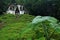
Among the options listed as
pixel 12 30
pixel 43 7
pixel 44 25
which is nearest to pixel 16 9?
pixel 43 7

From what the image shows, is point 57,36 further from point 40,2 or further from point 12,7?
point 12,7

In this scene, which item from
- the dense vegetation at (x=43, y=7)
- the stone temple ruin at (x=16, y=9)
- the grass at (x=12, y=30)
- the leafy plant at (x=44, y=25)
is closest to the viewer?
the leafy plant at (x=44, y=25)

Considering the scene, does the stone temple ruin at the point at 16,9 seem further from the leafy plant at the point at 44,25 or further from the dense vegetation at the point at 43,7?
the leafy plant at the point at 44,25

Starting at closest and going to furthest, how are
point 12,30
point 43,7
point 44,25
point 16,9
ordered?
point 44,25, point 12,30, point 43,7, point 16,9

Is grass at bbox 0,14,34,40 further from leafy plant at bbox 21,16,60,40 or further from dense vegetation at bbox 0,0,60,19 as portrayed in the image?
dense vegetation at bbox 0,0,60,19

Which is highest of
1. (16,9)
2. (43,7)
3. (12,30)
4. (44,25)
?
(44,25)

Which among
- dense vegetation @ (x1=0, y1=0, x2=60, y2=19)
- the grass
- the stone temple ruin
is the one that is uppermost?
the grass

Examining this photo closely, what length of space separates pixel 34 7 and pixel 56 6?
6234 millimetres

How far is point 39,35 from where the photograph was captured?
6086 mm

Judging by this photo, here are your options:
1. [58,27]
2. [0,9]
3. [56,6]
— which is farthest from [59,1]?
[0,9]

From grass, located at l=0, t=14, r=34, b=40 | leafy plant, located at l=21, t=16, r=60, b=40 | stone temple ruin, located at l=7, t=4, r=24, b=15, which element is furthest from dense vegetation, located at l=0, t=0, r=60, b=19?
leafy plant, located at l=21, t=16, r=60, b=40

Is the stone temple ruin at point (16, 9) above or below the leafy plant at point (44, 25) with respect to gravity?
below

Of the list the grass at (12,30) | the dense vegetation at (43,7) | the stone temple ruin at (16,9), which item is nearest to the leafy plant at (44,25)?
the grass at (12,30)

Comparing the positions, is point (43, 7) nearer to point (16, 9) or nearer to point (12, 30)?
point (12, 30)
